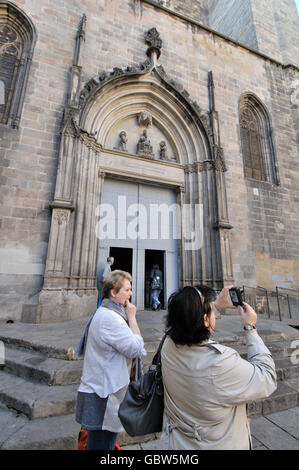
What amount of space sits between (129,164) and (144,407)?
23.1 feet

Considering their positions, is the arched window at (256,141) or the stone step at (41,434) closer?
the stone step at (41,434)

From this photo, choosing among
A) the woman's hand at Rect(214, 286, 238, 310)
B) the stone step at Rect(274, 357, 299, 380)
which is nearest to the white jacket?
the woman's hand at Rect(214, 286, 238, 310)

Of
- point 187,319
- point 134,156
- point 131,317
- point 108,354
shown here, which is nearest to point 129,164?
point 134,156

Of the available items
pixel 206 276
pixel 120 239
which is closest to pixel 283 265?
pixel 206 276

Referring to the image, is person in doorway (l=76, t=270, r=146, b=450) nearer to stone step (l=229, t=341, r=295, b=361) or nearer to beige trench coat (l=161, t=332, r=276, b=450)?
beige trench coat (l=161, t=332, r=276, b=450)

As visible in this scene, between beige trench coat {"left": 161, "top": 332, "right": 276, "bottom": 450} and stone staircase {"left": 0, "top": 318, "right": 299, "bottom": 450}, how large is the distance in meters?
1.45

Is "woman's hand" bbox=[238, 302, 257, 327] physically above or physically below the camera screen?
below

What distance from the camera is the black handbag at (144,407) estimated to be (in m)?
1.17

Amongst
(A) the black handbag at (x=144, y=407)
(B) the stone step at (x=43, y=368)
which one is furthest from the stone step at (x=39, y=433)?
(A) the black handbag at (x=144, y=407)

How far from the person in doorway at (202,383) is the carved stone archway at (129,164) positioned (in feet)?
15.1

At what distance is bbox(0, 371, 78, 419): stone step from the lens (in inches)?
89.4

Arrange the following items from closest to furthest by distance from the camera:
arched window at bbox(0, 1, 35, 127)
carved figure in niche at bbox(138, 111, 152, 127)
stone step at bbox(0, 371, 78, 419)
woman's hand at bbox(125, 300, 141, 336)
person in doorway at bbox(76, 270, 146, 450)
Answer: person in doorway at bbox(76, 270, 146, 450), woman's hand at bbox(125, 300, 141, 336), stone step at bbox(0, 371, 78, 419), arched window at bbox(0, 1, 35, 127), carved figure in niche at bbox(138, 111, 152, 127)

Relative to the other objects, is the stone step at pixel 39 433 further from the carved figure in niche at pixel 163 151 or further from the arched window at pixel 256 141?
the arched window at pixel 256 141
